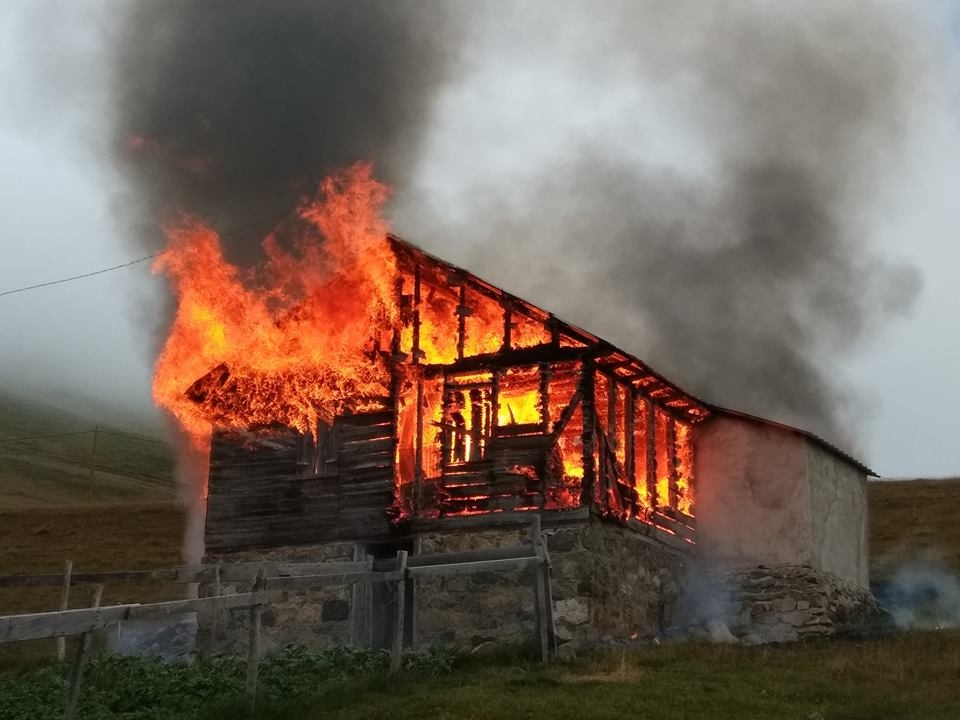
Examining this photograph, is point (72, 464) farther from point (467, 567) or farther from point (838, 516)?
point (467, 567)

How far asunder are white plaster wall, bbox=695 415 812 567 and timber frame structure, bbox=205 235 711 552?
132cm

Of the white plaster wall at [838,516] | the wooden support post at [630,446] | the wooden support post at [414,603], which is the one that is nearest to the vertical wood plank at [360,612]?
the wooden support post at [414,603]

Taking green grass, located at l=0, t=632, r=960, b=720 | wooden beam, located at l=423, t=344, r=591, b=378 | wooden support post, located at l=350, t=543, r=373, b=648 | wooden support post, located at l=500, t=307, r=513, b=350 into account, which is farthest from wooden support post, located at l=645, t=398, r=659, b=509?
green grass, located at l=0, t=632, r=960, b=720

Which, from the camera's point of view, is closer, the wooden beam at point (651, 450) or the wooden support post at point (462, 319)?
the wooden support post at point (462, 319)

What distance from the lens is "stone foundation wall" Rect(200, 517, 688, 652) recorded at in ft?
63.8

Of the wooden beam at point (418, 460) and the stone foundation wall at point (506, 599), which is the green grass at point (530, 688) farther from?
the wooden beam at point (418, 460)

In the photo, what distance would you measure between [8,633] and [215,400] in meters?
15.2

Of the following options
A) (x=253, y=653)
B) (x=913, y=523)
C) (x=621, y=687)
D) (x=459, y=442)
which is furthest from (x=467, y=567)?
(x=913, y=523)

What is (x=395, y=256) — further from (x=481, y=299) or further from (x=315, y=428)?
(x=315, y=428)

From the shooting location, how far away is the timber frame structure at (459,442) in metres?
20.7

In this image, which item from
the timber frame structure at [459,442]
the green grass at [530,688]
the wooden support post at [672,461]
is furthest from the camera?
the wooden support post at [672,461]

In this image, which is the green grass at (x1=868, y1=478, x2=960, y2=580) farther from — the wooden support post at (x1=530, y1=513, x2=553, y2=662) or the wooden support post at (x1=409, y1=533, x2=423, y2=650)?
the wooden support post at (x1=530, y1=513, x2=553, y2=662)

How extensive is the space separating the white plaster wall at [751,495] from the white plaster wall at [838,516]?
393 millimetres

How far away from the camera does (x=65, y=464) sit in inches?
4063
